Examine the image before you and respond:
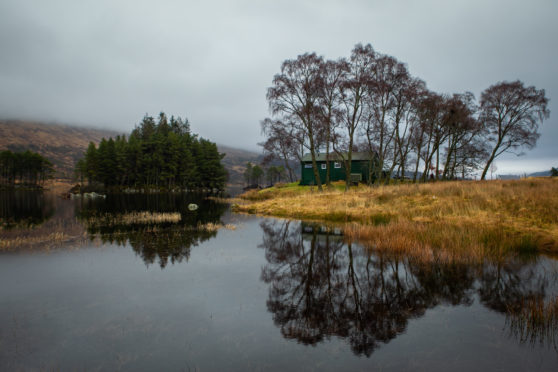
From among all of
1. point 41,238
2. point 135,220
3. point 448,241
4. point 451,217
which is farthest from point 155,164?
point 448,241

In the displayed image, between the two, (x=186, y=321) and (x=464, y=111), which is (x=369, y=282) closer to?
(x=186, y=321)

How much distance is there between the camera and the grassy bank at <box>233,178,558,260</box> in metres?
11.3

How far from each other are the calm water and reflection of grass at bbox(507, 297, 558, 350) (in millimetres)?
39

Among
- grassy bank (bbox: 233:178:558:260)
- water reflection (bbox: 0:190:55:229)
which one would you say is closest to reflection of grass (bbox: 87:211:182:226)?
water reflection (bbox: 0:190:55:229)

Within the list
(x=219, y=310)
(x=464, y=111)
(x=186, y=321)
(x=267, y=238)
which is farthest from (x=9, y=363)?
(x=464, y=111)

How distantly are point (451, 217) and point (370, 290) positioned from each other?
1140cm

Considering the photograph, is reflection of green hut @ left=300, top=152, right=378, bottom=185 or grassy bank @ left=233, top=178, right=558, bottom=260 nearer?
grassy bank @ left=233, top=178, right=558, bottom=260

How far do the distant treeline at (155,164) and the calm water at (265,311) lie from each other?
64.5m

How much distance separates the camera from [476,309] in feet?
21.6

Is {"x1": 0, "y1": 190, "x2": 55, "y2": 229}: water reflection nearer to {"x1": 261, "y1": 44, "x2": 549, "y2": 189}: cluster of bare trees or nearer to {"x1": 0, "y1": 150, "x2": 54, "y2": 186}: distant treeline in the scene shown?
{"x1": 261, "y1": 44, "x2": 549, "y2": 189}: cluster of bare trees

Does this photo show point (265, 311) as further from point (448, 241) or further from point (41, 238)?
point (41, 238)

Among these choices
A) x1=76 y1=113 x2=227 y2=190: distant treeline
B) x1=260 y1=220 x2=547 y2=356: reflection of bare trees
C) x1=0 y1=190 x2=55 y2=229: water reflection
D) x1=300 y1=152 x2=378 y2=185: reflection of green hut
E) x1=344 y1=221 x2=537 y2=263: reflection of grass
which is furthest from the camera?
x1=76 y1=113 x2=227 y2=190: distant treeline

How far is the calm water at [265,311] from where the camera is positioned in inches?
190

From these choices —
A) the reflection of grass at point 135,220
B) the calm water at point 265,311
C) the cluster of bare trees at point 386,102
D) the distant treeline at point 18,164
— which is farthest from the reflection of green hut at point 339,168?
the distant treeline at point 18,164
